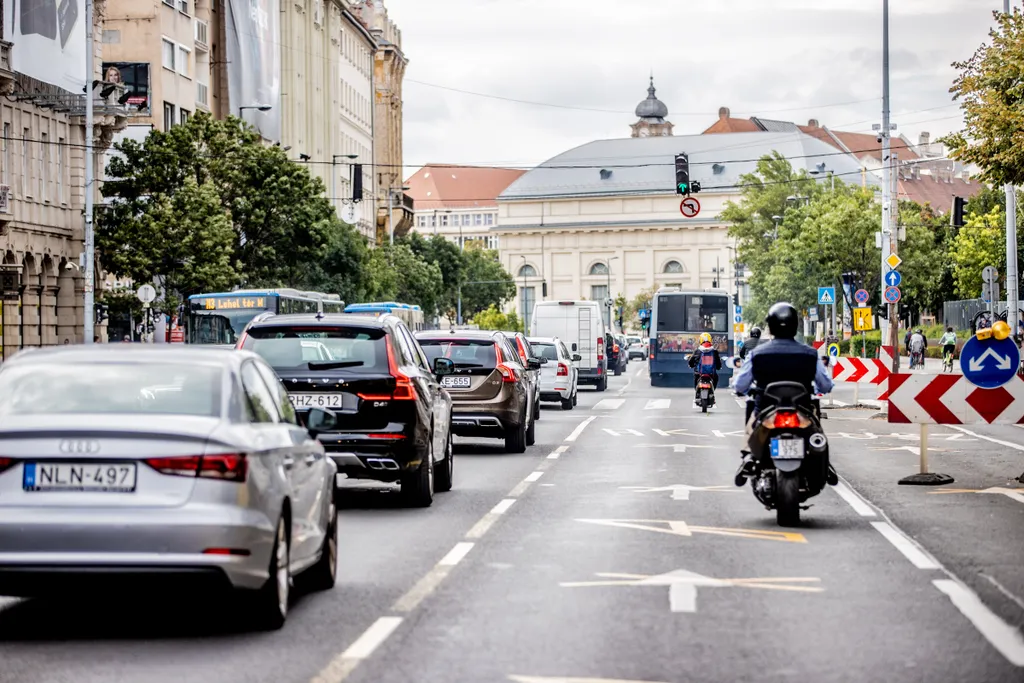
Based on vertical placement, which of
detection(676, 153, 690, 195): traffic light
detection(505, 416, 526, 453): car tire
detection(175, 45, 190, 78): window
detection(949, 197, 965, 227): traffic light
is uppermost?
detection(175, 45, 190, 78): window

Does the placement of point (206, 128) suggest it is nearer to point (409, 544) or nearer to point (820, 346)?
point (820, 346)

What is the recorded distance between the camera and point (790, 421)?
14.3 m

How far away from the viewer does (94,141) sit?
58.4 meters

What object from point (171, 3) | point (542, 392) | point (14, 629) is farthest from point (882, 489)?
point (171, 3)

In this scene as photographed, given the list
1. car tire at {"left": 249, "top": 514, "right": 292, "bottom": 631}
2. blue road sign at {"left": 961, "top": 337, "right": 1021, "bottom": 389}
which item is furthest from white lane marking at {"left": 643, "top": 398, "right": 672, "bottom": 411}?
car tire at {"left": 249, "top": 514, "right": 292, "bottom": 631}

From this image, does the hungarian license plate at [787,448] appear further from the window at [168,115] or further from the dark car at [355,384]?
the window at [168,115]

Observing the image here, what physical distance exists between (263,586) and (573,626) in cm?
154

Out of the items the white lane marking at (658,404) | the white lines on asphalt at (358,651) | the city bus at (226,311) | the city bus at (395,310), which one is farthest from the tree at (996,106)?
the city bus at (395,310)

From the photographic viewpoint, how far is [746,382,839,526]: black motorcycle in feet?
47.0

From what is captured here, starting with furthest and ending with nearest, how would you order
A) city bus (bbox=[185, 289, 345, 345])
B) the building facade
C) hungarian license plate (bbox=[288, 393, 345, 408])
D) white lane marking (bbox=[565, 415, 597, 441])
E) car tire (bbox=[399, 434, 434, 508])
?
the building facade < city bus (bbox=[185, 289, 345, 345]) < white lane marking (bbox=[565, 415, 597, 441]) < car tire (bbox=[399, 434, 434, 508]) < hungarian license plate (bbox=[288, 393, 345, 408])

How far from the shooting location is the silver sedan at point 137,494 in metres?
8.41

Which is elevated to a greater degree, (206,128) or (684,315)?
(206,128)

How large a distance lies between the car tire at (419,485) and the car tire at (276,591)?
691 centimetres

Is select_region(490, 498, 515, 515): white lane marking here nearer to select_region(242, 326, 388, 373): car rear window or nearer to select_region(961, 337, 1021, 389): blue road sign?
select_region(242, 326, 388, 373): car rear window
